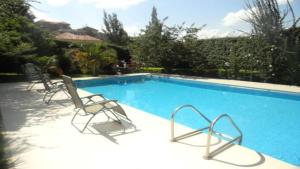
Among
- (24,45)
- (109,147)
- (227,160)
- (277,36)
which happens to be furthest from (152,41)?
(227,160)

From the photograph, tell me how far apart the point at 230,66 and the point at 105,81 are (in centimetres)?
741

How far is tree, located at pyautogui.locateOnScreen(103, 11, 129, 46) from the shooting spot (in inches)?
1438

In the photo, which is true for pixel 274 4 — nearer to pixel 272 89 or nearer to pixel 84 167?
pixel 272 89

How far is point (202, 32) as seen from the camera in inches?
683

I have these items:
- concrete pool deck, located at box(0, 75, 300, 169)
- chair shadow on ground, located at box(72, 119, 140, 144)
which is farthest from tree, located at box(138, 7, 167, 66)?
chair shadow on ground, located at box(72, 119, 140, 144)

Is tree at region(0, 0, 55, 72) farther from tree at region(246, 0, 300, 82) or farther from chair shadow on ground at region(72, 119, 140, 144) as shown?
tree at region(246, 0, 300, 82)

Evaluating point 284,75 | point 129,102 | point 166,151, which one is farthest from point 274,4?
point 166,151

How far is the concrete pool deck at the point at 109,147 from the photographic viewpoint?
3.66 meters

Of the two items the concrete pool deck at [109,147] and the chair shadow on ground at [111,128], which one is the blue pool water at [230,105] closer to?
the concrete pool deck at [109,147]

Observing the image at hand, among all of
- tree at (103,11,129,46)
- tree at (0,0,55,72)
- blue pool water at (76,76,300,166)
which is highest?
tree at (103,11,129,46)

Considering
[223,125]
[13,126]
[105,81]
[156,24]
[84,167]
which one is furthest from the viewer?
[156,24]

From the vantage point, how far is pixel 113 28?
36.7m

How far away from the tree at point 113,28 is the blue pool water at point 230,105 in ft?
71.9

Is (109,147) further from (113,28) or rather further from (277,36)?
(113,28)
